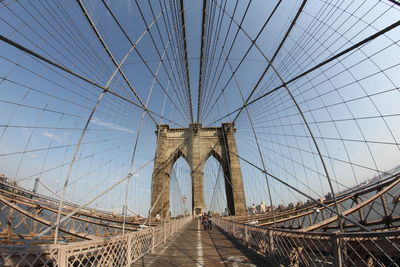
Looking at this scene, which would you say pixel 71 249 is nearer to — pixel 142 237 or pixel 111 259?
pixel 111 259

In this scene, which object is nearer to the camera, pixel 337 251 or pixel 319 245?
pixel 337 251

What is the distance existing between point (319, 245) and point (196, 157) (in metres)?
21.7

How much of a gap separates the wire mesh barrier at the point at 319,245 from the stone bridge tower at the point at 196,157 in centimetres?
1622

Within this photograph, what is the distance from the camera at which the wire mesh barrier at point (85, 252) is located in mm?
2145

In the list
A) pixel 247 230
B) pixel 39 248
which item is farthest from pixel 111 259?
pixel 247 230

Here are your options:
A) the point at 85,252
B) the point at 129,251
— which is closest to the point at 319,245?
the point at 129,251

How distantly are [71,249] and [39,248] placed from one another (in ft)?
1.59

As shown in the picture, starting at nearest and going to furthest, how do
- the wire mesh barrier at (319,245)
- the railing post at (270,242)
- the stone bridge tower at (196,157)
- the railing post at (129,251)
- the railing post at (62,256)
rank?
the wire mesh barrier at (319,245), the railing post at (62,256), the railing post at (129,251), the railing post at (270,242), the stone bridge tower at (196,157)

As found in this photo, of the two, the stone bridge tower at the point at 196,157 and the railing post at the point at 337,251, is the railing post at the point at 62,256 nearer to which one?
the railing post at the point at 337,251

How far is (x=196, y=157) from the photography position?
87.2 feet

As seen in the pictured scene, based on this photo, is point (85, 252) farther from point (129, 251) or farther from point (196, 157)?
point (196, 157)

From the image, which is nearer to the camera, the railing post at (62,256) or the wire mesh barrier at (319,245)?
the wire mesh barrier at (319,245)

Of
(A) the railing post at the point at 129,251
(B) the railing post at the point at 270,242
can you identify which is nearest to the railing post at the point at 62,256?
(A) the railing post at the point at 129,251

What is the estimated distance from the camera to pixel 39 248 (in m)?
2.30
